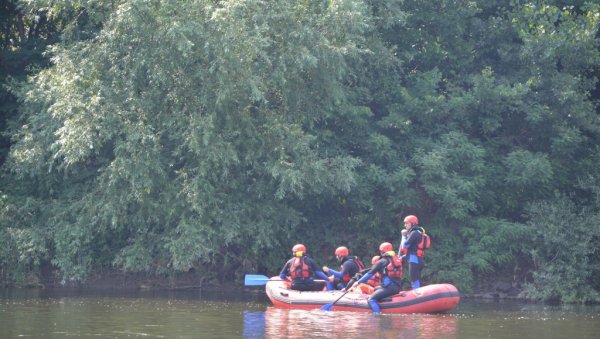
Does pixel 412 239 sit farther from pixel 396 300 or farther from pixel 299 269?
pixel 299 269

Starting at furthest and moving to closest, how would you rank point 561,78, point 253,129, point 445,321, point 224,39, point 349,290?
1. point 561,78
2. point 253,129
3. point 224,39
4. point 349,290
5. point 445,321

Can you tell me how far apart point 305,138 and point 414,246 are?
4.00 m

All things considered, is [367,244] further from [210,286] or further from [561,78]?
[561,78]

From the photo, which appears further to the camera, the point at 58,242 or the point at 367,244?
the point at 367,244

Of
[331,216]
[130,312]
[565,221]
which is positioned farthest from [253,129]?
[565,221]

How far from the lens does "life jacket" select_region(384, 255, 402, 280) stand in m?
18.4

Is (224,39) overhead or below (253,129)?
overhead

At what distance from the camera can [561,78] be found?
79.0 feet

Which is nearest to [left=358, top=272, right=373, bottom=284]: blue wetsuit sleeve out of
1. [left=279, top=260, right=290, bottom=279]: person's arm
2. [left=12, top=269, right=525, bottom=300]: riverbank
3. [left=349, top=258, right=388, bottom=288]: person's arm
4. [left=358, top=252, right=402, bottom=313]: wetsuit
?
[left=349, top=258, right=388, bottom=288]: person's arm

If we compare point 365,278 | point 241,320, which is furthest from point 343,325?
point 365,278

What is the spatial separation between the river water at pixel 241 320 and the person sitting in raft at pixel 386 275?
15.9 inches

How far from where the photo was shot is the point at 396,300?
60.1 feet

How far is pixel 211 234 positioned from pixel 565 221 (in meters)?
8.58

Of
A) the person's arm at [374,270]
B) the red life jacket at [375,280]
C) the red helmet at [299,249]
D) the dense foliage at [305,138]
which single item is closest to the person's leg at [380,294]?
the person's arm at [374,270]
